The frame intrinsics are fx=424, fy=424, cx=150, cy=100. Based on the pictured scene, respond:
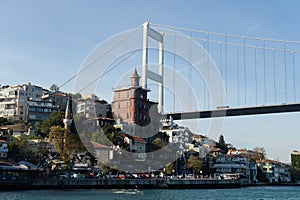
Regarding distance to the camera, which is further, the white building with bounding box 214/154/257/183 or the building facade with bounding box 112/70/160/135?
the white building with bounding box 214/154/257/183

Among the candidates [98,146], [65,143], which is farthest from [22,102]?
[65,143]

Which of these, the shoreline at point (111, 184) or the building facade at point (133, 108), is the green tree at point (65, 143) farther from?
the building facade at point (133, 108)

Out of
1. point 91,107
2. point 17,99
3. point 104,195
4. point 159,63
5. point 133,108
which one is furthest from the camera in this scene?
point 17,99

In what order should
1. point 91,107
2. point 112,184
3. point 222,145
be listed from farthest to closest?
point 222,145 < point 91,107 < point 112,184

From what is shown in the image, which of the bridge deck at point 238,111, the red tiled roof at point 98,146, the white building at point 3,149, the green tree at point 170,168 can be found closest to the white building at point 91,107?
the bridge deck at point 238,111

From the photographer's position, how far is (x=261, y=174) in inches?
2980

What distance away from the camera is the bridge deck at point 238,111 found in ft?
172

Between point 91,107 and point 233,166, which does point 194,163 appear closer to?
point 233,166

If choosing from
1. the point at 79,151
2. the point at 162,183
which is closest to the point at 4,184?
the point at 79,151

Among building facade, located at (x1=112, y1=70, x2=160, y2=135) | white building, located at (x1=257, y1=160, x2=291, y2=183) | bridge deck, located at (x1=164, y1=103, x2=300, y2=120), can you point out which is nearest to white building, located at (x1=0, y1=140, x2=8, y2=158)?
building facade, located at (x1=112, y1=70, x2=160, y2=135)

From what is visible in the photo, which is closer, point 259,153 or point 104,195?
point 104,195

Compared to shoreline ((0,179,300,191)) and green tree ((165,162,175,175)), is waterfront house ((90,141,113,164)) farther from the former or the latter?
green tree ((165,162,175,175))

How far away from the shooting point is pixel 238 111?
56.9m

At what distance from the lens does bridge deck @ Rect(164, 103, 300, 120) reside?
52.4 metres
